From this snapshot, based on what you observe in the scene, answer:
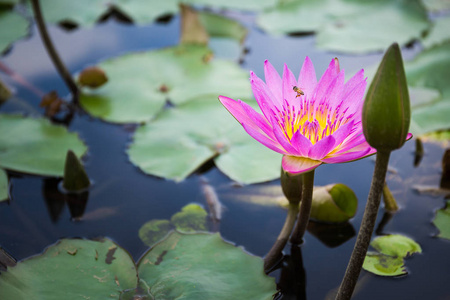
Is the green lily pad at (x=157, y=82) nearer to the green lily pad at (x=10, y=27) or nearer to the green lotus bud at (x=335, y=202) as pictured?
the green lily pad at (x=10, y=27)

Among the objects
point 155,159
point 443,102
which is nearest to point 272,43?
point 443,102

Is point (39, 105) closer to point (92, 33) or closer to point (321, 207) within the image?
point (92, 33)

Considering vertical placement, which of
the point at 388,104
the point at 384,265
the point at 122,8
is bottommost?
the point at 384,265

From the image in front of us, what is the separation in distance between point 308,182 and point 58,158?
1.36 metres

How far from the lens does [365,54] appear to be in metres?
Answer: 3.16

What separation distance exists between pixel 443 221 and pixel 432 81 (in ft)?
3.53

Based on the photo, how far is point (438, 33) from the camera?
326 cm

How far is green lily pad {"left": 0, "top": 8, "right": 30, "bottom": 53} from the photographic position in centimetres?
327

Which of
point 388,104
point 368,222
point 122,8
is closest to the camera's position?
point 388,104

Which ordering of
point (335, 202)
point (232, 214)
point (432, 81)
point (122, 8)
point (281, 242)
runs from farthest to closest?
point (122, 8), point (432, 81), point (232, 214), point (335, 202), point (281, 242)

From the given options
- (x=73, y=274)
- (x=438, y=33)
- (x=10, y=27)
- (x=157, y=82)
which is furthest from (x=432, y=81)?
(x=10, y=27)

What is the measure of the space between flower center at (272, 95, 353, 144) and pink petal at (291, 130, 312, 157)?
11 centimetres

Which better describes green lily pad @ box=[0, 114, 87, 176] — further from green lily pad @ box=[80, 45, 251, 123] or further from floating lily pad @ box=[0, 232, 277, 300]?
floating lily pad @ box=[0, 232, 277, 300]

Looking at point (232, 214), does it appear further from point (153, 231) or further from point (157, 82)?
point (157, 82)
